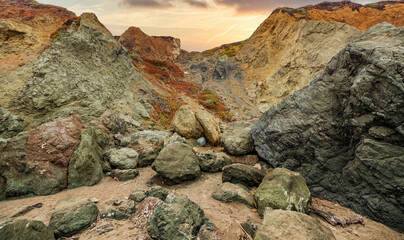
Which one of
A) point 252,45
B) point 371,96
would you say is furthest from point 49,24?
point 252,45

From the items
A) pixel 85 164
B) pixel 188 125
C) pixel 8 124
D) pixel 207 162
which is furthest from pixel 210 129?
pixel 8 124

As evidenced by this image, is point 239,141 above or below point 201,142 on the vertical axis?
above

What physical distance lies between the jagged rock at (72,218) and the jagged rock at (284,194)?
582 centimetres

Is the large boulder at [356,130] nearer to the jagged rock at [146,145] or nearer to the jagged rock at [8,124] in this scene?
the jagged rock at [146,145]

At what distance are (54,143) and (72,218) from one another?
18.4 feet

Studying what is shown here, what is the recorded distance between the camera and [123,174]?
9305mm

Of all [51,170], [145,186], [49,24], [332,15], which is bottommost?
[145,186]

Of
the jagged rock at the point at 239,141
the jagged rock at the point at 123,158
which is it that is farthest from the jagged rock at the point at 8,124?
the jagged rock at the point at 239,141

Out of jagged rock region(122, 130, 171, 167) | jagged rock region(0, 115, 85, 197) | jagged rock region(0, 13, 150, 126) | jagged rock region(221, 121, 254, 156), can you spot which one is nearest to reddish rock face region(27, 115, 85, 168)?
jagged rock region(0, 115, 85, 197)

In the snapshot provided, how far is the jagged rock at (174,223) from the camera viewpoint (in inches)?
168

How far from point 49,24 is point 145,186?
2358 cm

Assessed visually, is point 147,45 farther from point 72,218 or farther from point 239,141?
point 72,218

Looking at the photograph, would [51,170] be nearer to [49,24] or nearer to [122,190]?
[122,190]

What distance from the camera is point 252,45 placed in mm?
45281
